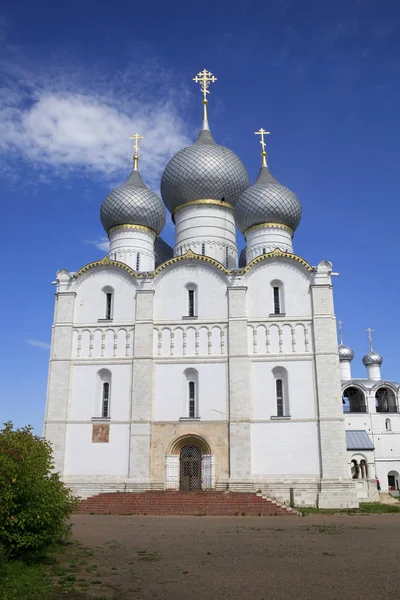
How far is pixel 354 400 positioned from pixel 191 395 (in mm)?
25395

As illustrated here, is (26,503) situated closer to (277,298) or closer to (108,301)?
(108,301)

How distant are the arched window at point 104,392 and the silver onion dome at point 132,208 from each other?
330 inches

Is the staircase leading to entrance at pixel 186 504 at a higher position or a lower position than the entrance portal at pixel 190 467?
lower

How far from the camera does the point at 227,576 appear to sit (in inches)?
342

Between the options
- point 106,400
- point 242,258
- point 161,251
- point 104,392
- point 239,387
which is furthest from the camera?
point 242,258

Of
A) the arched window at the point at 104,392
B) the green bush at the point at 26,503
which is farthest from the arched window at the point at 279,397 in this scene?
the green bush at the point at 26,503

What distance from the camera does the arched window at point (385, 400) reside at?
1729 inches

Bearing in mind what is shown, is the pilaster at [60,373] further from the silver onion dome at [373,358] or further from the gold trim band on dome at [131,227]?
the silver onion dome at [373,358]

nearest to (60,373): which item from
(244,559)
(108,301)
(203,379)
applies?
(108,301)

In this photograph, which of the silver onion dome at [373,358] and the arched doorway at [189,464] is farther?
the silver onion dome at [373,358]

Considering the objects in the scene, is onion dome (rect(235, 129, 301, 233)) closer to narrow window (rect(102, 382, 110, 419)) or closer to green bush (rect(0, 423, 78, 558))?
narrow window (rect(102, 382, 110, 419))

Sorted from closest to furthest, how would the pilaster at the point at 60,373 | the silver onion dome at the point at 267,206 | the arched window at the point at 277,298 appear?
the pilaster at the point at 60,373 → the arched window at the point at 277,298 → the silver onion dome at the point at 267,206

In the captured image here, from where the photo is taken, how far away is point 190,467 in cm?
2292

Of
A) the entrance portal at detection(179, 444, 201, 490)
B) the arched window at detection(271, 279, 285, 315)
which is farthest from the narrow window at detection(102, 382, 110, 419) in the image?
the arched window at detection(271, 279, 285, 315)
